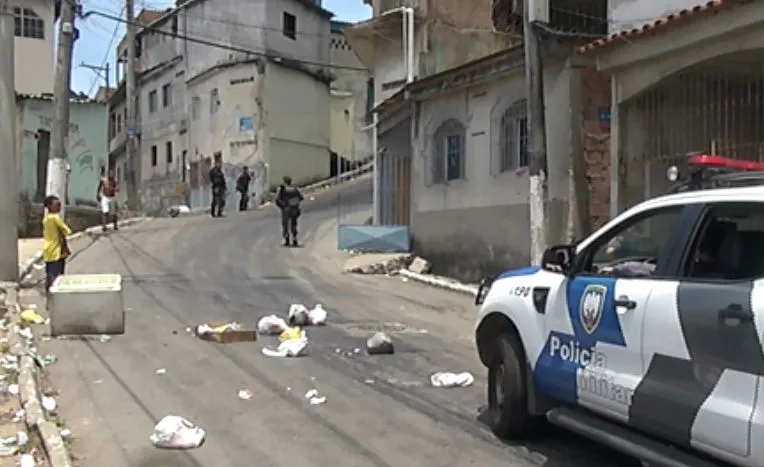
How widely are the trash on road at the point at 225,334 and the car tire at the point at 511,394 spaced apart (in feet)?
15.9

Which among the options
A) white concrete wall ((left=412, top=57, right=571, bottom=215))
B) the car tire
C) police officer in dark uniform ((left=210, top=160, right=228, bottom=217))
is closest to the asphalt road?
the car tire

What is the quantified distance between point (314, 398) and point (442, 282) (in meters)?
9.59

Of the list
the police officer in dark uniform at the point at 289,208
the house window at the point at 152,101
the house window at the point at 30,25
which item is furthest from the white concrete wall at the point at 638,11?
the house window at the point at 152,101

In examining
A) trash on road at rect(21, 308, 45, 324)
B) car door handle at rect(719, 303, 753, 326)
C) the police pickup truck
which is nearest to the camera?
car door handle at rect(719, 303, 753, 326)

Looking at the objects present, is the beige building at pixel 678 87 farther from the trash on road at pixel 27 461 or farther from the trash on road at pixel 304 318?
the trash on road at pixel 27 461

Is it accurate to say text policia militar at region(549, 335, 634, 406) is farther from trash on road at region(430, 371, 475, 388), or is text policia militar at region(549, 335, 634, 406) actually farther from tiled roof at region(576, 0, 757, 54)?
tiled roof at region(576, 0, 757, 54)

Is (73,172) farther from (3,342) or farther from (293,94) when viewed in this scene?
(3,342)

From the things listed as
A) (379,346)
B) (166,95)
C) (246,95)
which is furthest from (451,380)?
(166,95)

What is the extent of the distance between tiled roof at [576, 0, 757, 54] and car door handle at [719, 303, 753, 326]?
7230 millimetres

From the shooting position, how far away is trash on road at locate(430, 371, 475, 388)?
8.75 meters

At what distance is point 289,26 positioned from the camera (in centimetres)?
4309

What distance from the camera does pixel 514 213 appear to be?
53.2 ft

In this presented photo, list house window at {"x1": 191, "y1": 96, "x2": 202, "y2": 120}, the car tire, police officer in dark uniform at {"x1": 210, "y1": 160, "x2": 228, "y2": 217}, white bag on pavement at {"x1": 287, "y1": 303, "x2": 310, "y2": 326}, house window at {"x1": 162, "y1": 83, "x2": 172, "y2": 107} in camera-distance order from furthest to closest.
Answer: house window at {"x1": 162, "y1": 83, "x2": 172, "y2": 107} → house window at {"x1": 191, "y1": 96, "x2": 202, "y2": 120} → police officer in dark uniform at {"x1": 210, "y1": 160, "x2": 228, "y2": 217} → white bag on pavement at {"x1": 287, "y1": 303, "x2": 310, "y2": 326} → the car tire

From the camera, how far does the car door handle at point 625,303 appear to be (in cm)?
509
